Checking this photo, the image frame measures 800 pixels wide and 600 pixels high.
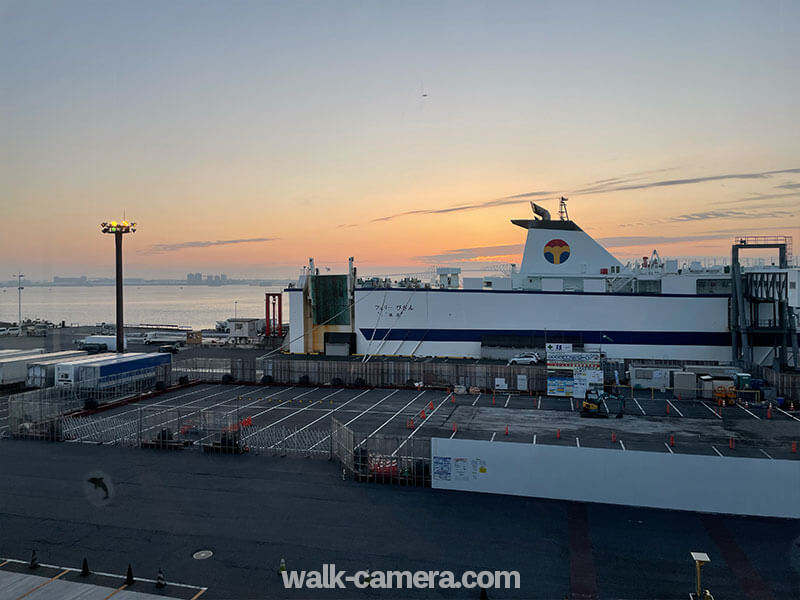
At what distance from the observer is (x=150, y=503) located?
703 inches

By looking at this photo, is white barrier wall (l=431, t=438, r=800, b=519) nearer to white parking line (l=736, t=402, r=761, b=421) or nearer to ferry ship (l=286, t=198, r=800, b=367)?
white parking line (l=736, t=402, r=761, b=421)

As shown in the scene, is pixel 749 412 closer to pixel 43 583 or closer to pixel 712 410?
pixel 712 410

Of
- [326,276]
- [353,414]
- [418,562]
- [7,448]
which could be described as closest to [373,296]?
[326,276]

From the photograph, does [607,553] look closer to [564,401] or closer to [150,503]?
[150,503]

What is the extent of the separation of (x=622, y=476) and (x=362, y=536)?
8045mm

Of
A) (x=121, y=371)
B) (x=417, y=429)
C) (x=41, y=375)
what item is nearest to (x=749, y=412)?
(x=417, y=429)

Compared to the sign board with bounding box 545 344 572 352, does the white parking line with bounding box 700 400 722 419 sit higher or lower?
lower

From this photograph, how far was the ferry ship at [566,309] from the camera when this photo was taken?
42.2 m

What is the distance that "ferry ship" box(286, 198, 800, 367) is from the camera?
42156mm

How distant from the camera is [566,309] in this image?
149 ft

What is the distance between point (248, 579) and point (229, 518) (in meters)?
3.81

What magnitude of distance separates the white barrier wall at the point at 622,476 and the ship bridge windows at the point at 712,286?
32.9 m

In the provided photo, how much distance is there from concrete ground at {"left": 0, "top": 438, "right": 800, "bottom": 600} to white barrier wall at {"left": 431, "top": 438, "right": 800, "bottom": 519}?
429 mm

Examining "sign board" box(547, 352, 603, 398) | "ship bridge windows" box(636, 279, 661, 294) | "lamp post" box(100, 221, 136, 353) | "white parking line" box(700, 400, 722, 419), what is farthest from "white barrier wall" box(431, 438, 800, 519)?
"lamp post" box(100, 221, 136, 353)
